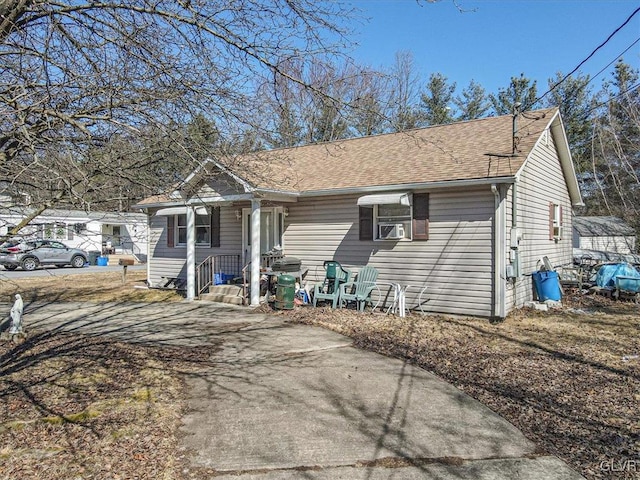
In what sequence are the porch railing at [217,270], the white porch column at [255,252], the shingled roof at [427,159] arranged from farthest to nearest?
the porch railing at [217,270] < the white porch column at [255,252] < the shingled roof at [427,159]

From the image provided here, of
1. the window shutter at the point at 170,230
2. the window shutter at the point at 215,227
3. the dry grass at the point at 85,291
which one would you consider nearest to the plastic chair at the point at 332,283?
the window shutter at the point at 215,227

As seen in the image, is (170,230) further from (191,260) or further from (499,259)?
(499,259)

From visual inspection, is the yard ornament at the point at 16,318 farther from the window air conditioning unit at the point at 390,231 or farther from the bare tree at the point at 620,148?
the bare tree at the point at 620,148

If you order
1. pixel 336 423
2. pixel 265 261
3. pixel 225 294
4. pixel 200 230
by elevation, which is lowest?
pixel 336 423

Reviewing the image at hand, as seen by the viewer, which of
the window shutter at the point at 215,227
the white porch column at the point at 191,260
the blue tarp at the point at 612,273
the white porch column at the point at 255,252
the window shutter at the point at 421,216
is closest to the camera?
the window shutter at the point at 421,216

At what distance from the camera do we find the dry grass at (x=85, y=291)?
12977 mm

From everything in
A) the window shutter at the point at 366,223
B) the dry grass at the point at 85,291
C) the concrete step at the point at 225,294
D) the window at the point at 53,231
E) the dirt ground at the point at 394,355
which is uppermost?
the window shutter at the point at 366,223

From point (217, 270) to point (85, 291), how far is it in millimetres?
4852

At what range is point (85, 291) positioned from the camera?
14719 millimetres

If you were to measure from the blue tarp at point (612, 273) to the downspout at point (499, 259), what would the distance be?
5.10 m

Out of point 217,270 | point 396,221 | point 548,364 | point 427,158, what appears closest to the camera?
point 548,364

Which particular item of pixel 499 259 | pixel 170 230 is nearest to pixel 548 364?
pixel 499 259

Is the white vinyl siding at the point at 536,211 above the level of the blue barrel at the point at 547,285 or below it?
above

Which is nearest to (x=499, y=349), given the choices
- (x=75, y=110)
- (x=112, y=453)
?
(x=112, y=453)
